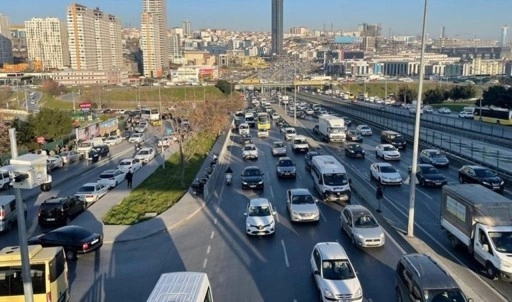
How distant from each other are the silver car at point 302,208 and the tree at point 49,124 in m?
36.0

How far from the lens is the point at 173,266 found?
16969 millimetres

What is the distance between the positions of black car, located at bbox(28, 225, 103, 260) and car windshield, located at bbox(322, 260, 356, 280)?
30.5 ft

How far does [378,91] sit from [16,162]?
15558 cm

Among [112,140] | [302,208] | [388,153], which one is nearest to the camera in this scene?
[302,208]

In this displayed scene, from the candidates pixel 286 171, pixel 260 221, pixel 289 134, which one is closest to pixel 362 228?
pixel 260 221

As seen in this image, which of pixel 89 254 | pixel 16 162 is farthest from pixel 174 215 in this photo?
pixel 16 162

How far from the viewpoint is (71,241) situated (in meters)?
18.0

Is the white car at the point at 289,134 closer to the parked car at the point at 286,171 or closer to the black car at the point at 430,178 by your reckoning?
the parked car at the point at 286,171

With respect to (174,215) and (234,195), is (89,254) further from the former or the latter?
(234,195)

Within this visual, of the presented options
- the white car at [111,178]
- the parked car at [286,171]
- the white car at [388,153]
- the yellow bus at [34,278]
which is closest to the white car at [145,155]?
the white car at [111,178]

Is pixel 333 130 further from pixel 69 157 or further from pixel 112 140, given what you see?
pixel 69 157

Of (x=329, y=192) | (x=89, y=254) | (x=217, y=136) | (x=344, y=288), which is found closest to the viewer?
(x=344, y=288)

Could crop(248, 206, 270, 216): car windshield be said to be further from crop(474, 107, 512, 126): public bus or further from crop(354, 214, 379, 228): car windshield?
crop(474, 107, 512, 126): public bus

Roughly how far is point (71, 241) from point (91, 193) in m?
9.57
